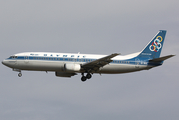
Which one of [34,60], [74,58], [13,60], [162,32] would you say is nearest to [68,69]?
[74,58]

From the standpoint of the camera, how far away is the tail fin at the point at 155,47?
56.7m

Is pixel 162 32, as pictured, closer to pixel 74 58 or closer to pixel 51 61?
pixel 74 58

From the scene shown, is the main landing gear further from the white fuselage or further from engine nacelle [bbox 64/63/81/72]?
engine nacelle [bbox 64/63/81/72]

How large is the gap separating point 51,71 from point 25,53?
204 inches

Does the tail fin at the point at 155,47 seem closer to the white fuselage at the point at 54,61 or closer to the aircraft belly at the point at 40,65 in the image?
the white fuselage at the point at 54,61

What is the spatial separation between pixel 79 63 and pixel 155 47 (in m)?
15.1

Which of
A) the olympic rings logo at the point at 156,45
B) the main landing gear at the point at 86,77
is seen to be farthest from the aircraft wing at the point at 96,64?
the olympic rings logo at the point at 156,45

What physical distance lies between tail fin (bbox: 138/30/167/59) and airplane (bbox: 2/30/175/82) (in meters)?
0.98

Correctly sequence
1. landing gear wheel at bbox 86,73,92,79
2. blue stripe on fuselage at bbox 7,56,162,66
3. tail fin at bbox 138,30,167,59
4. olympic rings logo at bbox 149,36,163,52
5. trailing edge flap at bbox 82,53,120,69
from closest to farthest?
trailing edge flap at bbox 82,53,120,69 → blue stripe on fuselage at bbox 7,56,162,66 → landing gear wheel at bbox 86,73,92,79 → tail fin at bbox 138,30,167,59 → olympic rings logo at bbox 149,36,163,52

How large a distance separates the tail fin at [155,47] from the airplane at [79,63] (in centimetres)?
98

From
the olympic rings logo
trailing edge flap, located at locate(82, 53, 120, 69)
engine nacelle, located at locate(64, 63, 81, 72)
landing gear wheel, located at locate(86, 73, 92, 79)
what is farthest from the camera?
the olympic rings logo

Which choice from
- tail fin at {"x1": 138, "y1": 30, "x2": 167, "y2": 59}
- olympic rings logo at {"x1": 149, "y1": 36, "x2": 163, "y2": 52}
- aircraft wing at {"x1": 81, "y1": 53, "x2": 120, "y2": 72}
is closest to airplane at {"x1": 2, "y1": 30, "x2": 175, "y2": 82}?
aircraft wing at {"x1": 81, "y1": 53, "x2": 120, "y2": 72}

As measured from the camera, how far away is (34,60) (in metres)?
51.0

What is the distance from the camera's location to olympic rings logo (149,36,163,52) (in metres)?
57.7
